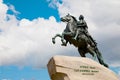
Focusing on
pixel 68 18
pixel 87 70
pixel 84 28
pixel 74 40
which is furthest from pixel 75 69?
pixel 68 18

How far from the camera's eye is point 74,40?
22516mm

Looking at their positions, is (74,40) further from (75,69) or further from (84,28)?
(75,69)

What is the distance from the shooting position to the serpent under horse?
73.5ft

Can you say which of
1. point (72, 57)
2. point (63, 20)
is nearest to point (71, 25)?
point (63, 20)

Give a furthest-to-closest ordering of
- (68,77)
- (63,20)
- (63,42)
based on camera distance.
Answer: (63,20)
(63,42)
(68,77)

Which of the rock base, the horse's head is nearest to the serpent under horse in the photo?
the horse's head

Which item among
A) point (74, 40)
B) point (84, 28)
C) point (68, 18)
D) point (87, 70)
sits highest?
point (68, 18)

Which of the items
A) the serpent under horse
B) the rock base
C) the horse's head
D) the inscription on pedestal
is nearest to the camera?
the rock base

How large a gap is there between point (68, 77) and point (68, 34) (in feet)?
12.6

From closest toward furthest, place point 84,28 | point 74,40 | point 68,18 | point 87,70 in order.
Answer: point 87,70 → point 74,40 → point 84,28 → point 68,18

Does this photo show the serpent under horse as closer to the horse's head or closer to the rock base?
the horse's head

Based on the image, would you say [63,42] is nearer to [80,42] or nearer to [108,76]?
[80,42]

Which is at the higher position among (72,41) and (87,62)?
(72,41)

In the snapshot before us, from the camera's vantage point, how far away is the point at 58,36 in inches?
877
